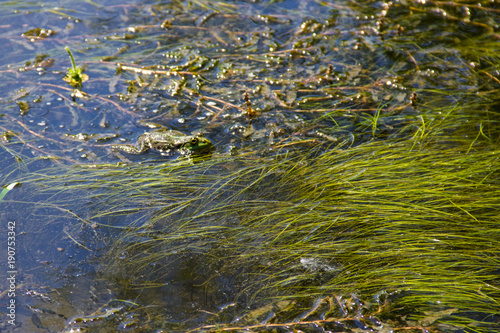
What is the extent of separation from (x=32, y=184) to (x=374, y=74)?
3865 millimetres

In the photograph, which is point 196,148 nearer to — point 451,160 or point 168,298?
point 168,298

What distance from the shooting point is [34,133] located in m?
3.86

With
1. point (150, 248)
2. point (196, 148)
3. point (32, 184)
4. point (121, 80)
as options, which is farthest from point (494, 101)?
point (32, 184)

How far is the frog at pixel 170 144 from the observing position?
3.66 meters

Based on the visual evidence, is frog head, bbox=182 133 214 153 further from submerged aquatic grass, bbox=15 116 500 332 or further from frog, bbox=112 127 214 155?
submerged aquatic grass, bbox=15 116 500 332

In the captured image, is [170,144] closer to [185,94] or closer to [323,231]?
[185,94]

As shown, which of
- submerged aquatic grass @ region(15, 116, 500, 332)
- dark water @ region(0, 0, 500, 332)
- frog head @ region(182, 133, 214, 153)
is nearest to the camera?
submerged aquatic grass @ region(15, 116, 500, 332)

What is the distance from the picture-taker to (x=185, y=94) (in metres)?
4.42

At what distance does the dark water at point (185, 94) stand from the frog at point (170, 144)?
89 mm

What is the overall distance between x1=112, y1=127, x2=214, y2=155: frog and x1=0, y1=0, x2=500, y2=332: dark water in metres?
0.09

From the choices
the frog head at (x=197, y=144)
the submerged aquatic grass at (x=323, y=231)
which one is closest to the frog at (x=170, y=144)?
the frog head at (x=197, y=144)

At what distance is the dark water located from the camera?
275 cm

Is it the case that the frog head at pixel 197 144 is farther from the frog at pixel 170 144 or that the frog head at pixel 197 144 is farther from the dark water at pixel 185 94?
the dark water at pixel 185 94

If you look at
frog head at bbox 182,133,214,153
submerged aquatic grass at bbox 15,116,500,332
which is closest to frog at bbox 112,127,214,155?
frog head at bbox 182,133,214,153
